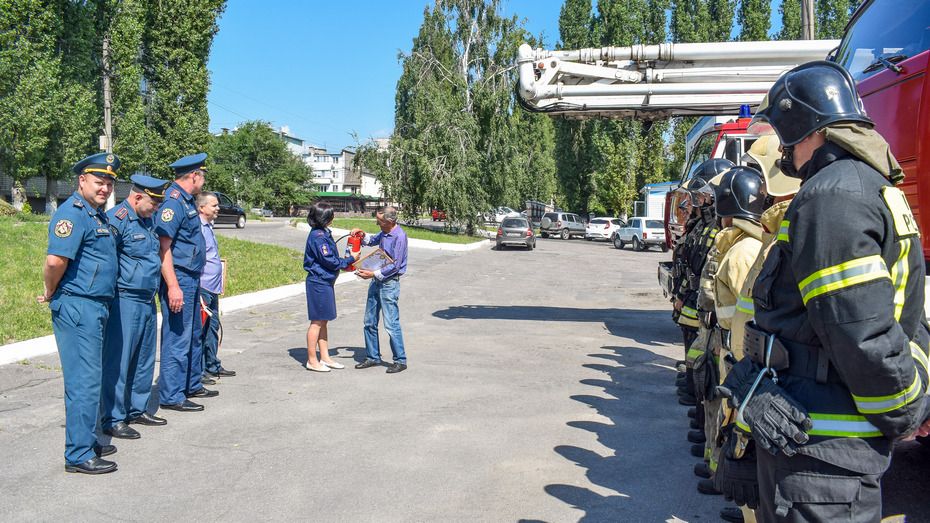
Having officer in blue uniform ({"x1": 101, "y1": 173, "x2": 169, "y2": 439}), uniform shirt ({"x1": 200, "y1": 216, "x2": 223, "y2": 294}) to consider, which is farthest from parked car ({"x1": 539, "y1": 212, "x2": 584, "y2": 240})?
officer in blue uniform ({"x1": 101, "y1": 173, "x2": 169, "y2": 439})

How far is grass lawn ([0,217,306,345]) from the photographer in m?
9.70

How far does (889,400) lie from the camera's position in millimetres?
2100

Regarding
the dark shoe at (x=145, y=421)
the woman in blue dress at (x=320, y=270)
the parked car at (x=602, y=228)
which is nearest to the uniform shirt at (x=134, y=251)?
the dark shoe at (x=145, y=421)

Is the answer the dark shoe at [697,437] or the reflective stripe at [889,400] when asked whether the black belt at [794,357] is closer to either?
the reflective stripe at [889,400]

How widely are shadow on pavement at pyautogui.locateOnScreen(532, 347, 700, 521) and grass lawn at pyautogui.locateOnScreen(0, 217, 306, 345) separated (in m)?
7.13

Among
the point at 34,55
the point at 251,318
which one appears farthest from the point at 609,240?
the point at 251,318

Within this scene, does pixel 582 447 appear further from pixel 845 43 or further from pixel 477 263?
pixel 477 263

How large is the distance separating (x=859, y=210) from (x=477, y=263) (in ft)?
71.1

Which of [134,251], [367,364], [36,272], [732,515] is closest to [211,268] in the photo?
[134,251]

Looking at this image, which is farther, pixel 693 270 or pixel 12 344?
pixel 12 344

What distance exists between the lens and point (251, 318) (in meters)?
11.7

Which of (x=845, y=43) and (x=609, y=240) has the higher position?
(x=845, y=43)

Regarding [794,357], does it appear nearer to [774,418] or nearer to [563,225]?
[774,418]

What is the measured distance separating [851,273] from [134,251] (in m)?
5.02
